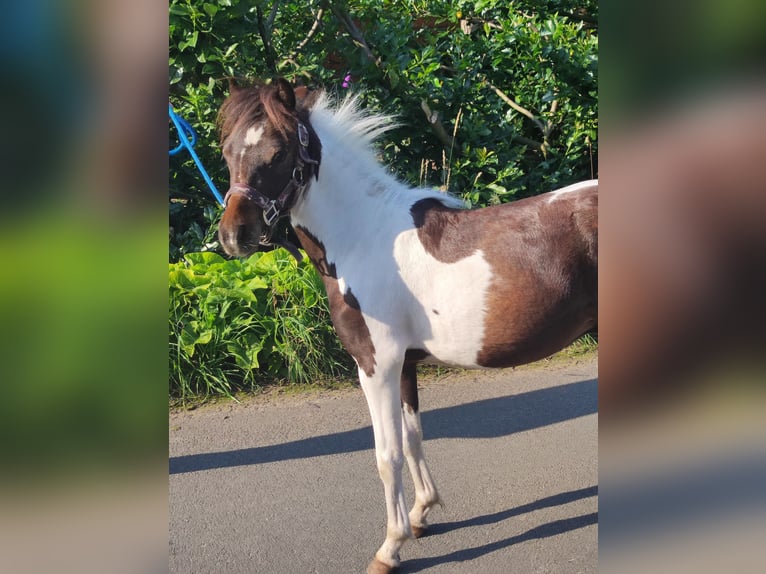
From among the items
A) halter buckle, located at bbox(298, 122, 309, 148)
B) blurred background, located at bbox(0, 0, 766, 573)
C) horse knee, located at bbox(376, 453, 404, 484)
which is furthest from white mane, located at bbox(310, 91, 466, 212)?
blurred background, located at bbox(0, 0, 766, 573)

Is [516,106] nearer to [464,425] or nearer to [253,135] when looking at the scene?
[464,425]

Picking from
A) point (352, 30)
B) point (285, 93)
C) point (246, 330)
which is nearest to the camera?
point (285, 93)

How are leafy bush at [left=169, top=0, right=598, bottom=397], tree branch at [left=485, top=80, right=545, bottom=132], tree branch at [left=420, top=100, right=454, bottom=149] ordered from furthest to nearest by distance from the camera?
tree branch at [left=485, top=80, right=545, bottom=132] → tree branch at [left=420, top=100, right=454, bottom=149] → leafy bush at [left=169, top=0, right=598, bottom=397]

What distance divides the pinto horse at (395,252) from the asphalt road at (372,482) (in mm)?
363

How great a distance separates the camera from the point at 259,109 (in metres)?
2.54

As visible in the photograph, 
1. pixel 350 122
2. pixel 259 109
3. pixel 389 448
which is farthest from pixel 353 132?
pixel 389 448

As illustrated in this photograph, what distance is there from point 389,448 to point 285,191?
107cm

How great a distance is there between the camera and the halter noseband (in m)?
2.50

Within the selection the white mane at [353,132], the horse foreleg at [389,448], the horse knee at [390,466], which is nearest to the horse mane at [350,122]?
the white mane at [353,132]

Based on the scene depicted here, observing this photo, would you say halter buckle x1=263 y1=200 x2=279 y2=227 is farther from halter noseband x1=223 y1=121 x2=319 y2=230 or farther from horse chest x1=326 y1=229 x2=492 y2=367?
horse chest x1=326 y1=229 x2=492 y2=367

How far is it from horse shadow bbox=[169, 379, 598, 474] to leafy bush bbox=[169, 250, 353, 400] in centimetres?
79
